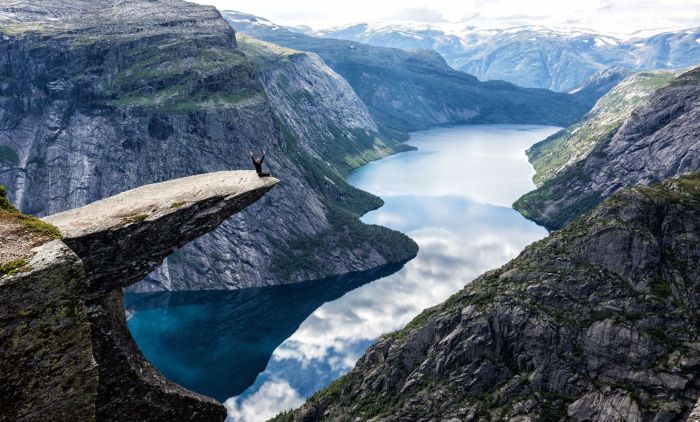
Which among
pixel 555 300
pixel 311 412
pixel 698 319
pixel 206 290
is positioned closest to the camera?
pixel 698 319

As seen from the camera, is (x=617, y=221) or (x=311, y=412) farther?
(x=311, y=412)

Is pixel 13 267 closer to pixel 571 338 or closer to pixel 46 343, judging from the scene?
pixel 46 343

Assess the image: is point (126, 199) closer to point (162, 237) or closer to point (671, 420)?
point (162, 237)

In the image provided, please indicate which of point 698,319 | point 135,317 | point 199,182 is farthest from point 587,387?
point 135,317

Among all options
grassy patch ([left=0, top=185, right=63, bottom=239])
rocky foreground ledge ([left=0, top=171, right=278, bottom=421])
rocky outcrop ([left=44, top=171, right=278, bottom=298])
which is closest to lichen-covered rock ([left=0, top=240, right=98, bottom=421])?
rocky foreground ledge ([left=0, top=171, right=278, bottom=421])

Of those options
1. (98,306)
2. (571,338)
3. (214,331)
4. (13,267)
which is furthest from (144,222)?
(214,331)

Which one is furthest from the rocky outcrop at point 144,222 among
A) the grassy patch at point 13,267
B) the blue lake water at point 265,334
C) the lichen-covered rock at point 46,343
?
the blue lake water at point 265,334

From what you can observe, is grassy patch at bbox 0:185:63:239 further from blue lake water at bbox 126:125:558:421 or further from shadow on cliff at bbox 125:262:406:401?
shadow on cliff at bbox 125:262:406:401
